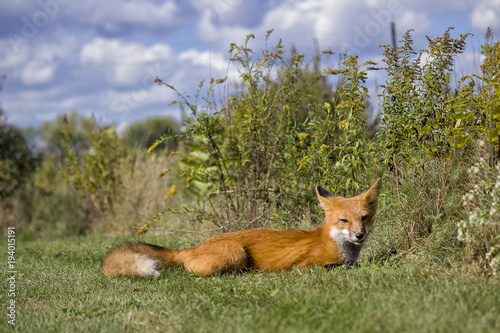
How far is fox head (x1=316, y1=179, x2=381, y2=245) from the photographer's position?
15.6 ft

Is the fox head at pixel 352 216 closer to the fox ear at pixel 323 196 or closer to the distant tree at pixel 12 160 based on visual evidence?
the fox ear at pixel 323 196

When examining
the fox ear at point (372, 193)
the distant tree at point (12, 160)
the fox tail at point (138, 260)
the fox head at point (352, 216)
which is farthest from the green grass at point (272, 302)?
the distant tree at point (12, 160)

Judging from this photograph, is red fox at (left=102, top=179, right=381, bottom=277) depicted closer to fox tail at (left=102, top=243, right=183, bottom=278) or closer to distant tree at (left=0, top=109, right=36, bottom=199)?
fox tail at (left=102, top=243, right=183, bottom=278)

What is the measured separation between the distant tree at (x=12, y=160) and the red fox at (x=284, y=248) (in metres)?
10.3

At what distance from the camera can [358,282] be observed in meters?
4.11

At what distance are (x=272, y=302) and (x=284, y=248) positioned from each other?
129 cm

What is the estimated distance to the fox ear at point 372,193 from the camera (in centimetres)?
488

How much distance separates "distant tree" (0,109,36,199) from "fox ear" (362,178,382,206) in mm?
11967

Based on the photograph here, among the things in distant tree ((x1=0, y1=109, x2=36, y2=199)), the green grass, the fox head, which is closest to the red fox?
the fox head

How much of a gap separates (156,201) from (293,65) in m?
5.00

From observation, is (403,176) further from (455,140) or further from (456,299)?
(456,299)

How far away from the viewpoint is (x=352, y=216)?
4.80 metres

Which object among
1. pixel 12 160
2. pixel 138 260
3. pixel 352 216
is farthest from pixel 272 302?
pixel 12 160

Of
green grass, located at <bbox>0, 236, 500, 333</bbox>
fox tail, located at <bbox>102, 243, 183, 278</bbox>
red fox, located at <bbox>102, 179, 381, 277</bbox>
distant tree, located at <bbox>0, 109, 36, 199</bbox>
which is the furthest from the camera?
distant tree, located at <bbox>0, 109, 36, 199</bbox>
